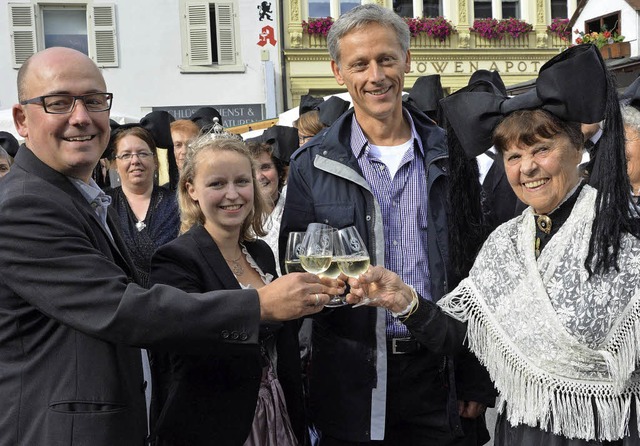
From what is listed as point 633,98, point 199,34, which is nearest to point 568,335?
point 633,98

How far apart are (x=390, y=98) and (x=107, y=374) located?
1643 millimetres

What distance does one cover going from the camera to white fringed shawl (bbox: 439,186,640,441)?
2.47 meters

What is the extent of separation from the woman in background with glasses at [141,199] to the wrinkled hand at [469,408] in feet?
7.73

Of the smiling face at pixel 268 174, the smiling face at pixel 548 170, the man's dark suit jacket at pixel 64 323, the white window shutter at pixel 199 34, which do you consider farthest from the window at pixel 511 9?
the man's dark suit jacket at pixel 64 323

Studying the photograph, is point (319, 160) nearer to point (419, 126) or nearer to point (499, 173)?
Result: point (419, 126)

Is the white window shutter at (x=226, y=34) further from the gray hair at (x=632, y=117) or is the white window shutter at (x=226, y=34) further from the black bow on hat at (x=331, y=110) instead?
the gray hair at (x=632, y=117)

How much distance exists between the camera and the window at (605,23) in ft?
58.8

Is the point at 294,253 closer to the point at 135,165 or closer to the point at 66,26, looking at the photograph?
the point at 135,165

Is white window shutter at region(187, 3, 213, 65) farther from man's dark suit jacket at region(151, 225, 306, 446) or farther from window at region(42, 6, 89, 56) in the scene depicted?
man's dark suit jacket at region(151, 225, 306, 446)

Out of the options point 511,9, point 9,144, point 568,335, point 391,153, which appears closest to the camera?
point 568,335

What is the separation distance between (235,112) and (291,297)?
1870 cm

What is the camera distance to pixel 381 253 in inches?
121

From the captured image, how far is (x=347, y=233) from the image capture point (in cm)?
253

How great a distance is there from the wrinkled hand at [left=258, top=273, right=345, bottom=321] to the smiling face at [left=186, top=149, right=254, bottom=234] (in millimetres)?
868
